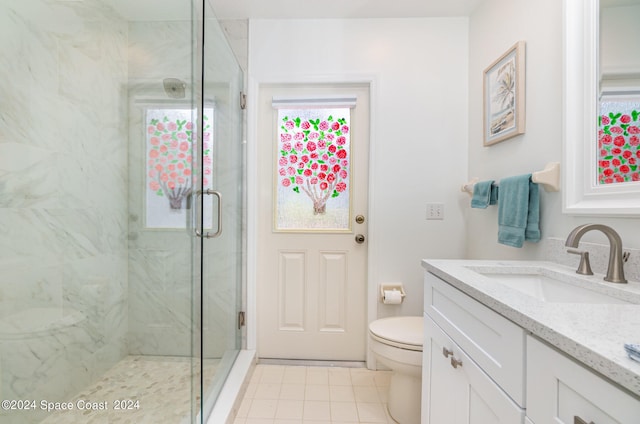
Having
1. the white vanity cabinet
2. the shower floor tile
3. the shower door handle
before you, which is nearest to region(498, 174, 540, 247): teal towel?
the white vanity cabinet

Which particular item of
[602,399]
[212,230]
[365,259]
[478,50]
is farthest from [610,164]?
[212,230]

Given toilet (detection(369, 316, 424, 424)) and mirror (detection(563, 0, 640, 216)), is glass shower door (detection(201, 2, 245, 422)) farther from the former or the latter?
mirror (detection(563, 0, 640, 216))

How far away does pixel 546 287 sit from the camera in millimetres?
1075

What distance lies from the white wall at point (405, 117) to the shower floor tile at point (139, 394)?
47.1 inches

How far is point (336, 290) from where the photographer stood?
2.03 metres

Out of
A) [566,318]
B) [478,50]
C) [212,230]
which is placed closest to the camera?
[566,318]

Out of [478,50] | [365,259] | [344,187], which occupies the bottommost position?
[365,259]

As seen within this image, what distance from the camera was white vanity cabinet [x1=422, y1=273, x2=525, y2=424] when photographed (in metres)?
0.65

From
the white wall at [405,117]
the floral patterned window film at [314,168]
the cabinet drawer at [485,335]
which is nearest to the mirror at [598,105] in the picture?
the cabinet drawer at [485,335]

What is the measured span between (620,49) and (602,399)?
1144 millimetres

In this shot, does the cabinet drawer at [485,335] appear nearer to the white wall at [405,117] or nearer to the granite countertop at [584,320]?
the granite countertop at [584,320]

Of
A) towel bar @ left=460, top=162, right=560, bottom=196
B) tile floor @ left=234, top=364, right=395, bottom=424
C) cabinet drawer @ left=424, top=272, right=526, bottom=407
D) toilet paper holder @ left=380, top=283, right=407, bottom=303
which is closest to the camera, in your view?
cabinet drawer @ left=424, top=272, right=526, bottom=407

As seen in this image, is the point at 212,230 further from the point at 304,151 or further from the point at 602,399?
the point at 602,399

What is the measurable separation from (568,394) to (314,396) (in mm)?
1449
